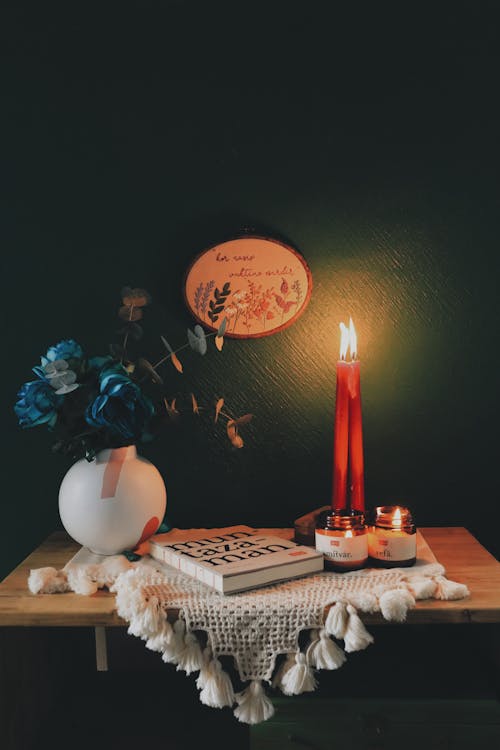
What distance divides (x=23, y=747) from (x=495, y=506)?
1.12 metres

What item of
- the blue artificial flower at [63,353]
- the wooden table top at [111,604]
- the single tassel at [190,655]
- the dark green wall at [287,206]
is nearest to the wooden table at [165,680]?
the wooden table top at [111,604]

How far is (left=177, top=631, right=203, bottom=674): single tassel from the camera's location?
1128mm

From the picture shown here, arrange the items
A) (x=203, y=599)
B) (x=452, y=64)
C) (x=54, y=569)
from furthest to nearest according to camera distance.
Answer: (x=452, y=64) < (x=54, y=569) < (x=203, y=599)

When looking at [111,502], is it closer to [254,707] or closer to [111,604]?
[111,604]

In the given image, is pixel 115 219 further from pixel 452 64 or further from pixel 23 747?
pixel 23 747

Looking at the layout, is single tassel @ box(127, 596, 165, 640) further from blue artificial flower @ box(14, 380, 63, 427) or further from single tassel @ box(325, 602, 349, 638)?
blue artificial flower @ box(14, 380, 63, 427)

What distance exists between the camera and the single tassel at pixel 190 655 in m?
1.13

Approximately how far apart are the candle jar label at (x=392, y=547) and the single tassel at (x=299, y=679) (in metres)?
0.26

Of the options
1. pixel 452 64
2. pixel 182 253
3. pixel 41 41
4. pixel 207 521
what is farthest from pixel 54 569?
pixel 452 64

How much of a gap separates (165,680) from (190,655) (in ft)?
1.88

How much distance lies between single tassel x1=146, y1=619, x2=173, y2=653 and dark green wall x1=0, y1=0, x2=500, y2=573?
1.82ft

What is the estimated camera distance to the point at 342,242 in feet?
5.22

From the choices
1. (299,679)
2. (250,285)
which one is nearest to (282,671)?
(299,679)

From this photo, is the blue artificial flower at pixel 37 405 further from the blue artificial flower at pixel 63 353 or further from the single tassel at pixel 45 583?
the single tassel at pixel 45 583
